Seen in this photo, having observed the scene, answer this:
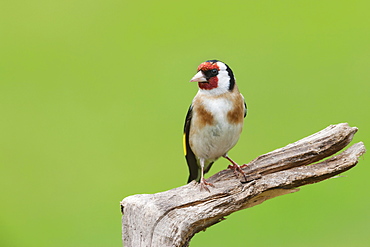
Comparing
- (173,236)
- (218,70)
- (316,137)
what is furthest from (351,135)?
(173,236)

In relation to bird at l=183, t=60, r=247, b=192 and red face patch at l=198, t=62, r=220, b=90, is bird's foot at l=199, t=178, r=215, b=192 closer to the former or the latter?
bird at l=183, t=60, r=247, b=192

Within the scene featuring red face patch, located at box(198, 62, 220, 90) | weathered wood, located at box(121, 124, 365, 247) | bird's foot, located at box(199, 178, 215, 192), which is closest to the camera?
weathered wood, located at box(121, 124, 365, 247)

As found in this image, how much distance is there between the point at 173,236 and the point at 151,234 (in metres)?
0.09

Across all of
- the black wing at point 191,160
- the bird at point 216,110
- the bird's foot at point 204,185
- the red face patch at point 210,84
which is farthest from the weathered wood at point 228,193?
the red face patch at point 210,84

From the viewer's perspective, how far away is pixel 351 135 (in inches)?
117

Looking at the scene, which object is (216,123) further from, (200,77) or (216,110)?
(200,77)

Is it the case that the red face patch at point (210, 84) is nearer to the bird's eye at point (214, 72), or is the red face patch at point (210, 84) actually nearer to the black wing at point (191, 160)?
the bird's eye at point (214, 72)

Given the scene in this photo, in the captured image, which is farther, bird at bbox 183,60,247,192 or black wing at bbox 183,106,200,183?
black wing at bbox 183,106,200,183

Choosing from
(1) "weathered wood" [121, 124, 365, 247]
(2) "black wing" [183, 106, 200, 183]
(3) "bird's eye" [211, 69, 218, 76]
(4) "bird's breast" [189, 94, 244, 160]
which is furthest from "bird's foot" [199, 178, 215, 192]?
(3) "bird's eye" [211, 69, 218, 76]

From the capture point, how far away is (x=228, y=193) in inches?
112

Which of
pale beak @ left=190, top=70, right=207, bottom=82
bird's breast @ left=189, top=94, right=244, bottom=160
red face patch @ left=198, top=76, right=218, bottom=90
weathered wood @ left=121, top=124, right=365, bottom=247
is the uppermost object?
pale beak @ left=190, top=70, right=207, bottom=82

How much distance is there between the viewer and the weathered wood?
2.71 metres

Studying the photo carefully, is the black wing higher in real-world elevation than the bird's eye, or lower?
lower

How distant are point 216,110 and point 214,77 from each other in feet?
0.48
